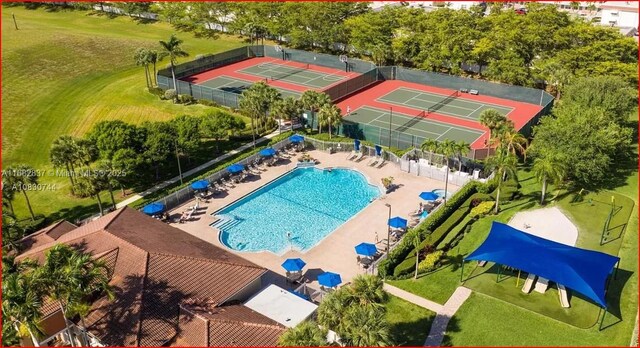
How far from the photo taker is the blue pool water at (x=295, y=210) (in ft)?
142

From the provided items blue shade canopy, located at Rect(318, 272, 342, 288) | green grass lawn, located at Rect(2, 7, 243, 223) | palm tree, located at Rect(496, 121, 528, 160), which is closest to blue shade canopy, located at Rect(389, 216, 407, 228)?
blue shade canopy, located at Rect(318, 272, 342, 288)

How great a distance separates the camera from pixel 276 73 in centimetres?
8638

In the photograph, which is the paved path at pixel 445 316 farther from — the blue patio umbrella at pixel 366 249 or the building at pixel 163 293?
the building at pixel 163 293

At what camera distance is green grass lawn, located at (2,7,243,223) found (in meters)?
57.1

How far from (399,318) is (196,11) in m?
95.9

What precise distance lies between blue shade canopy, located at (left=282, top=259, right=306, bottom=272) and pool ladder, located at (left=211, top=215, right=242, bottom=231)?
975cm

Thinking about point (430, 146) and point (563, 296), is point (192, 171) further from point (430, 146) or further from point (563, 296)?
point (563, 296)

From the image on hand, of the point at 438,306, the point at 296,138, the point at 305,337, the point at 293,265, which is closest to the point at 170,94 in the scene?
the point at 296,138

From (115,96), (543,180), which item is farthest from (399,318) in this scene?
(115,96)

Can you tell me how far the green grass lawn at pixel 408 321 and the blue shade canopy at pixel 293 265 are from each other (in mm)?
6806

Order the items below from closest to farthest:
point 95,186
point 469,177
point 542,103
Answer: point 95,186 → point 469,177 → point 542,103

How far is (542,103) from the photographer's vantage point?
70.3 metres

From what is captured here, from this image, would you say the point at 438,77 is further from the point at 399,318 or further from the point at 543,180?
the point at 399,318

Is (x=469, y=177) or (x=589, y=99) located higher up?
(x=589, y=99)
